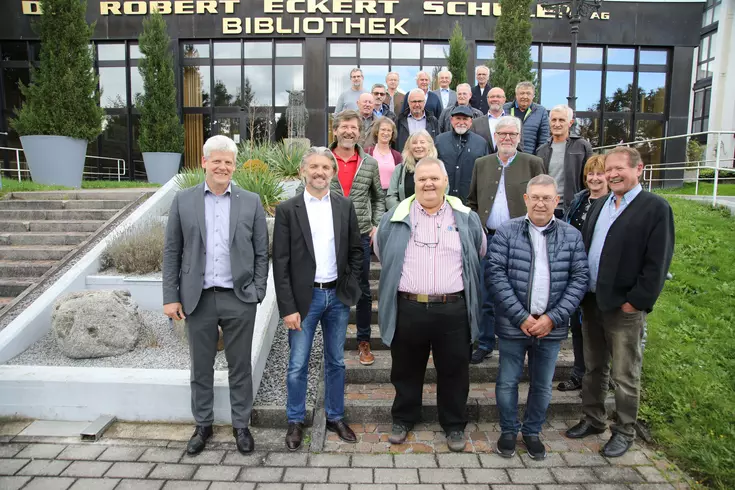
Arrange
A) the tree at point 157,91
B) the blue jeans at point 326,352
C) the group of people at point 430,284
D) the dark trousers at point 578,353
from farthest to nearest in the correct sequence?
the tree at point 157,91, the dark trousers at point 578,353, the blue jeans at point 326,352, the group of people at point 430,284

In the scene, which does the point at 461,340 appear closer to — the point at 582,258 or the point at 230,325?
the point at 582,258

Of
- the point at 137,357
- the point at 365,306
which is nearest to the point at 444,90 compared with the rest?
the point at 365,306

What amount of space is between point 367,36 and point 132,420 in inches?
542

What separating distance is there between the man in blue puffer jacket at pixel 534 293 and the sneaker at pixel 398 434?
642mm

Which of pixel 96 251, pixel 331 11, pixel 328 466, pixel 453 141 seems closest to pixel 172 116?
pixel 331 11

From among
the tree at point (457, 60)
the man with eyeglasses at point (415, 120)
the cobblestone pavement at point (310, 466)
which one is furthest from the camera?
the tree at point (457, 60)

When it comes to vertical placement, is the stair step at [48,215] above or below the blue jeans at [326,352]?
above

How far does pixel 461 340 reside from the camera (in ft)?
10.8

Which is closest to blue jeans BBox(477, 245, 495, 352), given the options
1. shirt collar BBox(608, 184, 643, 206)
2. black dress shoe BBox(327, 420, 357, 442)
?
shirt collar BBox(608, 184, 643, 206)

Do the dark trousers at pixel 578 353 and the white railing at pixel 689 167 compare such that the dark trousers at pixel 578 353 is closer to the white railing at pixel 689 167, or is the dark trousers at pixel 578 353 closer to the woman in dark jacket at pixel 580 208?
→ the woman in dark jacket at pixel 580 208

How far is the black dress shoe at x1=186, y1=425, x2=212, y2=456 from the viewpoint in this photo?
129 inches

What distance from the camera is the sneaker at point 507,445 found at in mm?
3283

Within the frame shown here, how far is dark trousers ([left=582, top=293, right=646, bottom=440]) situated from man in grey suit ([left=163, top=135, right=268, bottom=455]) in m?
2.33

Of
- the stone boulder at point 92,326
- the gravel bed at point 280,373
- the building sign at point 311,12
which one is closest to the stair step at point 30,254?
the stone boulder at point 92,326
